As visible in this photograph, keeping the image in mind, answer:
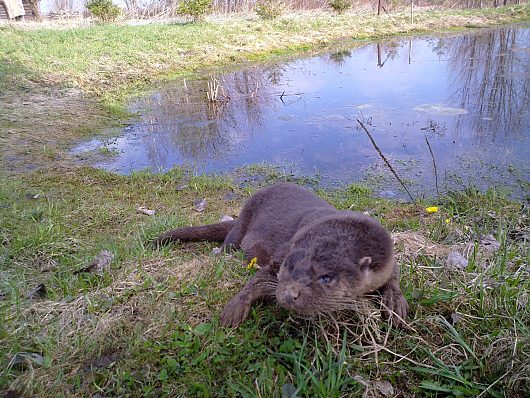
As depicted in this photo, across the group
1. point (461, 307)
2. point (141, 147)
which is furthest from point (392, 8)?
point (461, 307)

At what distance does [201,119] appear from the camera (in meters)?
8.93

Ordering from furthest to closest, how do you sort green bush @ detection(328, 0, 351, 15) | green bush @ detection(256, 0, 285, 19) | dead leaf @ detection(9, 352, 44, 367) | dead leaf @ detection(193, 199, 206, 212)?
green bush @ detection(328, 0, 351, 15) < green bush @ detection(256, 0, 285, 19) < dead leaf @ detection(193, 199, 206, 212) < dead leaf @ detection(9, 352, 44, 367)

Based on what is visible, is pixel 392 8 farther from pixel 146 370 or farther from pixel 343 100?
pixel 146 370

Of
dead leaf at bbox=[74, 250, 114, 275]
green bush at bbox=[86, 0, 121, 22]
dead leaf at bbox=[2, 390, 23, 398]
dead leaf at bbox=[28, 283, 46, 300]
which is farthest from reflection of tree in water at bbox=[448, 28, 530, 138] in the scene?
green bush at bbox=[86, 0, 121, 22]

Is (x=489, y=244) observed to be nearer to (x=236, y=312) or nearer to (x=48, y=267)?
(x=236, y=312)

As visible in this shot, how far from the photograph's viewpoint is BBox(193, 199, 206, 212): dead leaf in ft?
16.1

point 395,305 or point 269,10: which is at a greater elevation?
point 269,10

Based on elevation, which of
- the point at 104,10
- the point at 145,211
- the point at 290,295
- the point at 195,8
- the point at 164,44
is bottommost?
the point at 145,211

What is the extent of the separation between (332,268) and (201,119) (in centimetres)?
741

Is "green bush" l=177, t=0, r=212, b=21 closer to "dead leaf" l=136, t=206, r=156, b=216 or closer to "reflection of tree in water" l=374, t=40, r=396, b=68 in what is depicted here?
"reflection of tree in water" l=374, t=40, r=396, b=68

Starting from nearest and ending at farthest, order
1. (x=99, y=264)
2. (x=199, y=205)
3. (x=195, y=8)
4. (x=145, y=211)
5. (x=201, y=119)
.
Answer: (x=99, y=264) → (x=145, y=211) → (x=199, y=205) → (x=201, y=119) → (x=195, y=8)

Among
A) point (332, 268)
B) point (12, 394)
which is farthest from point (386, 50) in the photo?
point (12, 394)

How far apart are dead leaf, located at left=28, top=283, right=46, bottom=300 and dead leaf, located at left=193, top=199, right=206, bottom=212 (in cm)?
231

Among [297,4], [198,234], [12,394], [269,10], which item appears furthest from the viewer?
[297,4]
